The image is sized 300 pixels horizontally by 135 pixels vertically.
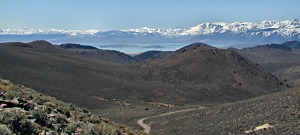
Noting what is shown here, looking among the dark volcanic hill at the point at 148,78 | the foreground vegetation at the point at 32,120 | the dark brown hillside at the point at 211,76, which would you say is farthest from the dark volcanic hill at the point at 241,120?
the dark brown hillside at the point at 211,76

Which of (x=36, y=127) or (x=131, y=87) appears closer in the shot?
(x=36, y=127)

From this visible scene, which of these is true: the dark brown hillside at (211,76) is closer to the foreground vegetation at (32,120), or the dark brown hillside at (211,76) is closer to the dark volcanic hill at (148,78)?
the dark volcanic hill at (148,78)

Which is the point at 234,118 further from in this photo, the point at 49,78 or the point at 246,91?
the point at 246,91

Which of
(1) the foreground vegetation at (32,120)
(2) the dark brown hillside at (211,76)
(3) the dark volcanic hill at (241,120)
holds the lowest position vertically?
(2) the dark brown hillside at (211,76)

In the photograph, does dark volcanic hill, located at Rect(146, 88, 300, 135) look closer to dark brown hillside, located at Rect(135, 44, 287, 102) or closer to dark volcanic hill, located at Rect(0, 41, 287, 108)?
dark volcanic hill, located at Rect(0, 41, 287, 108)

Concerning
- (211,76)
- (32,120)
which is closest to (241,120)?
(32,120)

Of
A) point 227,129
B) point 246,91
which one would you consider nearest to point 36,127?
point 227,129

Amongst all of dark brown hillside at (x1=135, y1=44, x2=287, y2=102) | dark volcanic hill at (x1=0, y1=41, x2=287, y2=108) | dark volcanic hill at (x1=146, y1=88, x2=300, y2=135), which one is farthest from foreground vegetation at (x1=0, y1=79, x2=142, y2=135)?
dark brown hillside at (x1=135, y1=44, x2=287, y2=102)

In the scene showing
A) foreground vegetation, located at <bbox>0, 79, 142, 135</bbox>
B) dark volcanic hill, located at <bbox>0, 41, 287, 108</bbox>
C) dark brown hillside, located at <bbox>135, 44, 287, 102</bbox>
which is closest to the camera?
foreground vegetation, located at <bbox>0, 79, 142, 135</bbox>
